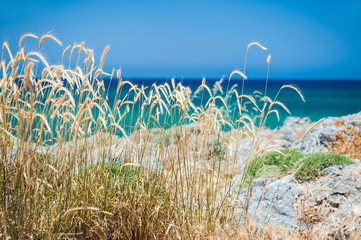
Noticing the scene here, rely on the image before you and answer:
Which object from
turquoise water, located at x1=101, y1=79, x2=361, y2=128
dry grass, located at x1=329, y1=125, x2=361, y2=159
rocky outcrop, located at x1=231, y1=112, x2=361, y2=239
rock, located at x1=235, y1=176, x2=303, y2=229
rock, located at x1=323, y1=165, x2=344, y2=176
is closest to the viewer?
rocky outcrop, located at x1=231, y1=112, x2=361, y2=239

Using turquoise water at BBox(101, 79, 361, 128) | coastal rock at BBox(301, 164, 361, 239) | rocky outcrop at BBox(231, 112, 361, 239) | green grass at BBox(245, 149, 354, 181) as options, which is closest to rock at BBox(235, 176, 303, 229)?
rocky outcrop at BBox(231, 112, 361, 239)

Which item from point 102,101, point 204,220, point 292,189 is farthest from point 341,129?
point 102,101

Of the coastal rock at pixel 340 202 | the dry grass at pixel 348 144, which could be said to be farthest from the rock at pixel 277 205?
the dry grass at pixel 348 144

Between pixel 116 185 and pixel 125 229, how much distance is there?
0.40 m

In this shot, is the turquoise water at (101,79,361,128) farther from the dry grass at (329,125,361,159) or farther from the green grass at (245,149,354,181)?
the green grass at (245,149,354,181)

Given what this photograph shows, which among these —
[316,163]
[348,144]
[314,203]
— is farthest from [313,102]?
[314,203]

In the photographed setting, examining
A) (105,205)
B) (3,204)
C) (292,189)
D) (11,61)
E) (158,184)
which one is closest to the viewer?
(3,204)

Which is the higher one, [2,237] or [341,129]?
[341,129]

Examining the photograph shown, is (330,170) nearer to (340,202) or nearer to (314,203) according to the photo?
(340,202)

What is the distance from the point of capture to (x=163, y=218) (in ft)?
8.80

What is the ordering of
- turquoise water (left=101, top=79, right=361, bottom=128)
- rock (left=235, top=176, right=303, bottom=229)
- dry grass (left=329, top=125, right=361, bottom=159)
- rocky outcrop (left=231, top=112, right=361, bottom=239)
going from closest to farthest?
rocky outcrop (left=231, top=112, right=361, bottom=239)
rock (left=235, top=176, right=303, bottom=229)
dry grass (left=329, top=125, right=361, bottom=159)
turquoise water (left=101, top=79, right=361, bottom=128)

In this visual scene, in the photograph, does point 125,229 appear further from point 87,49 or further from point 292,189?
point 292,189

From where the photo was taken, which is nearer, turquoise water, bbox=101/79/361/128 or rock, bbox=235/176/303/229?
rock, bbox=235/176/303/229

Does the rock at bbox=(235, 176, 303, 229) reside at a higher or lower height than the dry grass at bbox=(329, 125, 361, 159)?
lower
